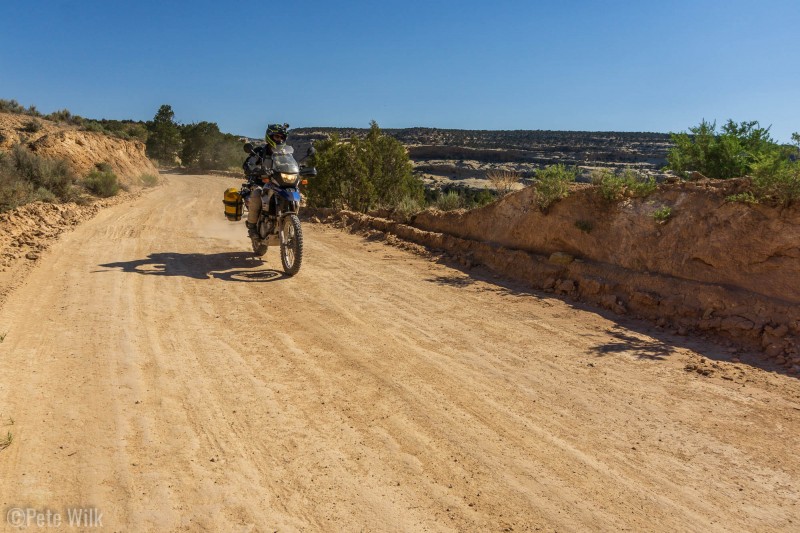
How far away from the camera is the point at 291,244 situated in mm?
8430

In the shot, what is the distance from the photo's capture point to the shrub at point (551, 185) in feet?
28.8

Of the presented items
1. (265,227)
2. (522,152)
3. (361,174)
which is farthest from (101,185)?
(522,152)

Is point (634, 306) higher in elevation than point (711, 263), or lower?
lower

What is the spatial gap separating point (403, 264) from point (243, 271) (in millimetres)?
2671

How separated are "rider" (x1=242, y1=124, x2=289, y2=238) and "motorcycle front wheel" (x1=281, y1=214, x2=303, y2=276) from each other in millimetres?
800

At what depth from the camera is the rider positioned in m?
9.10

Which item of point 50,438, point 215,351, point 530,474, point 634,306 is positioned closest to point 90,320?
point 215,351

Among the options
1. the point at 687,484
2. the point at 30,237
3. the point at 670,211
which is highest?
the point at 670,211

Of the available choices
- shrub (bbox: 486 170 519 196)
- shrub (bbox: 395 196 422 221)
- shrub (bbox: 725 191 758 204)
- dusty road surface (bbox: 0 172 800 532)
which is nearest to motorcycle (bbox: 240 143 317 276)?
dusty road surface (bbox: 0 172 800 532)

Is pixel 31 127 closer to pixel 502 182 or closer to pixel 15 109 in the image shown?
pixel 15 109

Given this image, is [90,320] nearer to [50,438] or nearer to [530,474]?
[50,438]

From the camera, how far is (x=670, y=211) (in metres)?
7.20

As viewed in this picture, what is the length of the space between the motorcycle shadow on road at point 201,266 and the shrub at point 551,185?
14.1 ft

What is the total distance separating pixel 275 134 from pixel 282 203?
1.42m
